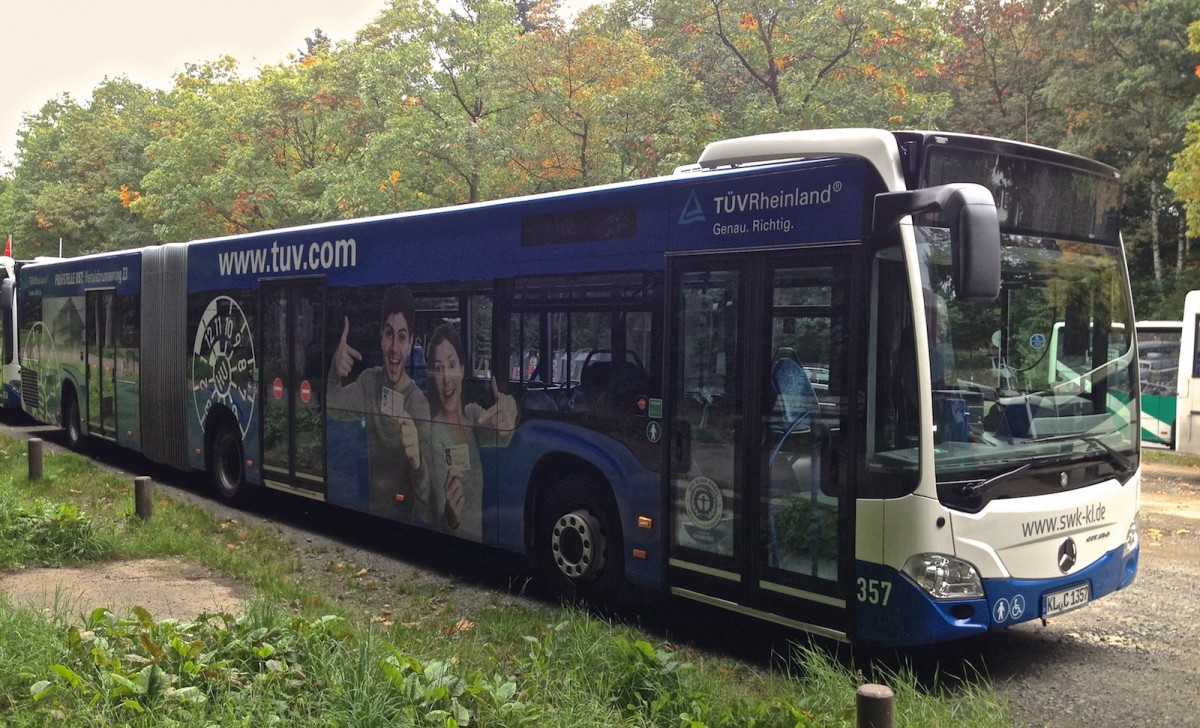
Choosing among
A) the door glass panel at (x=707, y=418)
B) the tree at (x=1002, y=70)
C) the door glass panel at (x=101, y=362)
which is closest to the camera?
the door glass panel at (x=707, y=418)

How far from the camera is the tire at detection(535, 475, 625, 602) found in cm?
757

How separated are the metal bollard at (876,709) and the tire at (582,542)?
12.1 ft

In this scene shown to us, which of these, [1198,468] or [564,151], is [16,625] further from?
[564,151]

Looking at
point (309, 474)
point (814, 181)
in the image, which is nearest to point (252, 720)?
point (814, 181)

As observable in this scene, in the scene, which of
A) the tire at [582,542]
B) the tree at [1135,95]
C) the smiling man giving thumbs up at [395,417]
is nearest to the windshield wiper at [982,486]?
the tire at [582,542]

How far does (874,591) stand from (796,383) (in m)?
1.20

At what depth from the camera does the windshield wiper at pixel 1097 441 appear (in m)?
6.20

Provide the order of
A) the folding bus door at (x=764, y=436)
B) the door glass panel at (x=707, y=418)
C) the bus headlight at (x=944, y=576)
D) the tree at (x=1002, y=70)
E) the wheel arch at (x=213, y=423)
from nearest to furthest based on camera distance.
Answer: the bus headlight at (x=944, y=576) < the folding bus door at (x=764, y=436) < the door glass panel at (x=707, y=418) < the wheel arch at (x=213, y=423) < the tree at (x=1002, y=70)

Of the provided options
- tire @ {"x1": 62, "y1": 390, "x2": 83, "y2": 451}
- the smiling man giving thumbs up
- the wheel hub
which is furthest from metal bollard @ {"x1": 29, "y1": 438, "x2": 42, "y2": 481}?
the wheel hub

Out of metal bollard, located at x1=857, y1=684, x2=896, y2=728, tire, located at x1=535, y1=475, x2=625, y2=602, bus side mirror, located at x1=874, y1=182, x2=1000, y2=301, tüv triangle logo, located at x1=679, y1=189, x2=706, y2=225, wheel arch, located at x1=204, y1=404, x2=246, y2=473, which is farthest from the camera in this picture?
wheel arch, located at x1=204, y1=404, x2=246, y2=473

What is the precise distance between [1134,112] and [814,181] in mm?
29536

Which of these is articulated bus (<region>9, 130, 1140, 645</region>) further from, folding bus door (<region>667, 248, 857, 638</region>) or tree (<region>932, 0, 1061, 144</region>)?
tree (<region>932, 0, 1061, 144</region>)

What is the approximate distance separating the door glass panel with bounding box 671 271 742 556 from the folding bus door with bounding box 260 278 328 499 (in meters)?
4.74

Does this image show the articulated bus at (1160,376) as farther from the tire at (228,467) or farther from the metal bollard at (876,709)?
the metal bollard at (876,709)
